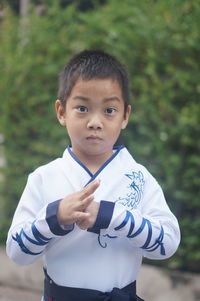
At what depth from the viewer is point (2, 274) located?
5086mm

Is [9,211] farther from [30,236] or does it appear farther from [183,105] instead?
[30,236]

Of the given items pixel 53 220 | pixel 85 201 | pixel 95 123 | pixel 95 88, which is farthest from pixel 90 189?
pixel 95 88

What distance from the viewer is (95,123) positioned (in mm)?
2162

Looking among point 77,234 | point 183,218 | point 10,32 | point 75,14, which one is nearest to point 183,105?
point 183,218

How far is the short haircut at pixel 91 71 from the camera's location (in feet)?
7.33

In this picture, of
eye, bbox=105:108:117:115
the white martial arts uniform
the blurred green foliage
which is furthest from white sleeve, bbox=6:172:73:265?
the blurred green foliage

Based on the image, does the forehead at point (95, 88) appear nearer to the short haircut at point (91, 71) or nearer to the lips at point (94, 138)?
the short haircut at point (91, 71)

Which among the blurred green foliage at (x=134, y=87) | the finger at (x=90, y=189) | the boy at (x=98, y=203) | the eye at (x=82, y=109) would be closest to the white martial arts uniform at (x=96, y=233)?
the boy at (x=98, y=203)

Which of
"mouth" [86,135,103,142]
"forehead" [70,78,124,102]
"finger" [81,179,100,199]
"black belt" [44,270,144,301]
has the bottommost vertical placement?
"black belt" [44,270,144,301]

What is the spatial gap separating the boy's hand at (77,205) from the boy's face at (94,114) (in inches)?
9.6

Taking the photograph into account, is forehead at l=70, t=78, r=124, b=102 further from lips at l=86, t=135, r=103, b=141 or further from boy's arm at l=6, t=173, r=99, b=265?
boy's arm at l=6, t=173, r=99, b=265

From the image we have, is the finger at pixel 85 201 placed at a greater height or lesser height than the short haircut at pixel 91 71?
lesser

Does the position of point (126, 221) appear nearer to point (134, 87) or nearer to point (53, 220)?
point (53, 220)

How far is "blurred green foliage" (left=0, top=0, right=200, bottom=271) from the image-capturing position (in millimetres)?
4387
